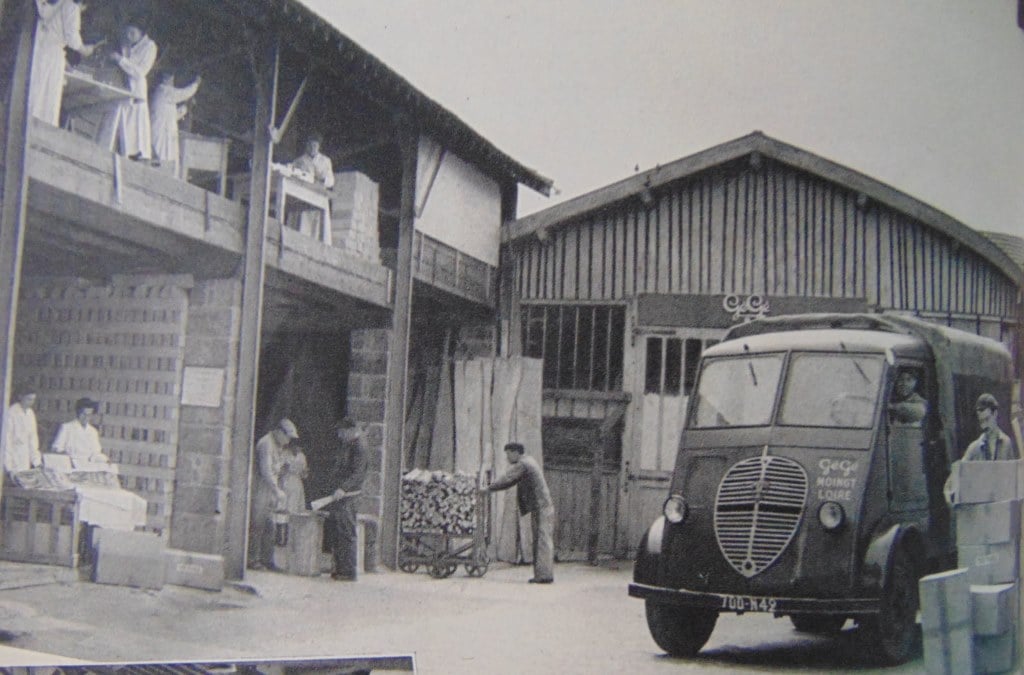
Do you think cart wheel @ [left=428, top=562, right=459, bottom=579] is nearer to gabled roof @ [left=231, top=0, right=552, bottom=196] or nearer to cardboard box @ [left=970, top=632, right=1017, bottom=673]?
gabled roof @ [left=231, top=0, right=552, bottom=196]

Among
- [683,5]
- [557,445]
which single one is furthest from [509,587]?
[683,5]

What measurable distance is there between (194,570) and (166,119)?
1.56 metres

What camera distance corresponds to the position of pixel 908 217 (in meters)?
3.58

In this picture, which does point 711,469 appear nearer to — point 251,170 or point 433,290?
point 433,290

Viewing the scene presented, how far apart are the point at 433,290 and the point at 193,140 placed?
1.01 m

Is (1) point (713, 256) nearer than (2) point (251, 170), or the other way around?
(1) point (713, 256)

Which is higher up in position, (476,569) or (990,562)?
(990,562)

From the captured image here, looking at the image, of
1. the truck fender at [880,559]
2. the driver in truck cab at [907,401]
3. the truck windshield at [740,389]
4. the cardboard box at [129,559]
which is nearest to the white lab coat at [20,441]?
the cardboard box at [129,559]

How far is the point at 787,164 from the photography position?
3631mm

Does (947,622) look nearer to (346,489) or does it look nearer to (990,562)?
(990,562)

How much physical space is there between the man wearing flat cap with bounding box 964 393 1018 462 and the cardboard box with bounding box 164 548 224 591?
255 centimetres

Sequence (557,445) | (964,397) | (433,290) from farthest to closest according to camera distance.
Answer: (433,290)
(557,445)
(964,397)

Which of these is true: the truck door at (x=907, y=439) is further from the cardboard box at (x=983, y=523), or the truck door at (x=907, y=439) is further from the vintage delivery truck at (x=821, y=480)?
the cardboard box at (x=983, y=523)

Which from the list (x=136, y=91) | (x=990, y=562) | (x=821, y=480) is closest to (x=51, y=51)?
(x=136, y=91)
